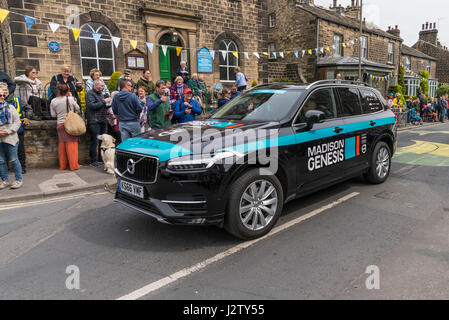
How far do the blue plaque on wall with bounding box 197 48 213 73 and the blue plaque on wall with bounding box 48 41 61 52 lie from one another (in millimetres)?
5962

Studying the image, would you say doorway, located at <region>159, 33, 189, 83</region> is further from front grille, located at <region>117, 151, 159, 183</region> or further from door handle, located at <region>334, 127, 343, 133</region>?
front grille, located at <region>117, 151, 159, 183</region>

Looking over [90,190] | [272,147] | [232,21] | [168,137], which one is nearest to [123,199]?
[168,137]

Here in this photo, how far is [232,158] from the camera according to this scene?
12.9 feet

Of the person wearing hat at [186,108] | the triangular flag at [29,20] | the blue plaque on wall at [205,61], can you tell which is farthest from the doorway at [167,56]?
the person wearing hat at [186,108]

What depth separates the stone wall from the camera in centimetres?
850

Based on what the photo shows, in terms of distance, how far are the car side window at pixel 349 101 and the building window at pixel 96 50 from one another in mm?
9987

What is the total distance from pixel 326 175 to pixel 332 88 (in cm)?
147

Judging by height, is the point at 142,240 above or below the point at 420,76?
below

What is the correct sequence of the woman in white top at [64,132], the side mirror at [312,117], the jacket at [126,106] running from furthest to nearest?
the woman in white top at [64,132] → the jacket at [126,106] → the side mirror at [312,117]

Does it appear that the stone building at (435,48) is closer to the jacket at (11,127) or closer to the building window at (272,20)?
the building window at (272,20)

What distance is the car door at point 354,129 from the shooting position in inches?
223

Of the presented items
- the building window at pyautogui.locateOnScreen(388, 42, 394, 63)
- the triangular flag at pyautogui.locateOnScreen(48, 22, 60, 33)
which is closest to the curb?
the triangular flag at pyautogui.locateOnScreen(48, 22, 60, 33)

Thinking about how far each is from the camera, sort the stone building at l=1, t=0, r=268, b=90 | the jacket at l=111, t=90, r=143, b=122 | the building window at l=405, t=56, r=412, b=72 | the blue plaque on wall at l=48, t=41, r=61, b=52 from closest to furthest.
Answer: the jacket at l=111, t=90, r=143, b=122, the stone building at l=1, t=0, r=268, b=90, the blue plaque on wall at l=48, t=41, r=61, b=52, the building window at l=405, t=56, r=412, b=72
